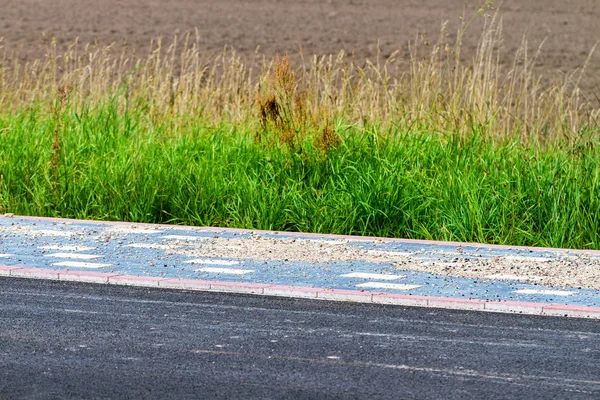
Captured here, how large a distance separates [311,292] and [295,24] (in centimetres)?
2945

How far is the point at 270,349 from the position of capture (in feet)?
24.5

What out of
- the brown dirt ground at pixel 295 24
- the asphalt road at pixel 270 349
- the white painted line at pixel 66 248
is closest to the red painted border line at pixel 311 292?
the asphalt road at pixel 270 349

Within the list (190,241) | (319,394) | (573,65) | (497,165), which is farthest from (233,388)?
(573,65)

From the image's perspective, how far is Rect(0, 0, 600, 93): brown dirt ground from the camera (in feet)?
103

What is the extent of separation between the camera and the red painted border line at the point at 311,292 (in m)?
8.57

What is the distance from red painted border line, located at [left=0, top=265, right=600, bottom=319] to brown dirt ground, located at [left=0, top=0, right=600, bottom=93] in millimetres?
17678

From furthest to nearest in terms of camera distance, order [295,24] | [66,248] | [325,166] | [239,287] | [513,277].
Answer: [295,24], [325,166], [66,248], [513,277], [239,287]

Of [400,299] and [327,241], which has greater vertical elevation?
[400,299]

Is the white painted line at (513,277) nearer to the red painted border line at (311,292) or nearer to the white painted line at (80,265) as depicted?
the red painted border line at (311,292)

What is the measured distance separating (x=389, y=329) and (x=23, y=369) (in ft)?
8.25

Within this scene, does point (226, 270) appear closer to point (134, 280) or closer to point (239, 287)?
point (239, 287)

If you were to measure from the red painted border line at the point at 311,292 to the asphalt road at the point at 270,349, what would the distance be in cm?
17

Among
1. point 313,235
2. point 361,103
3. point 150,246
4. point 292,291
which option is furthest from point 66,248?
point 361,103

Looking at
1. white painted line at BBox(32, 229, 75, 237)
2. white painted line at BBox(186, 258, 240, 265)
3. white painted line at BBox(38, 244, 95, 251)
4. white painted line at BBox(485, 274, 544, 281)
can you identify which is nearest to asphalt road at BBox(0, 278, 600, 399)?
white painted line at BBox(186, 258, 240, 265)
